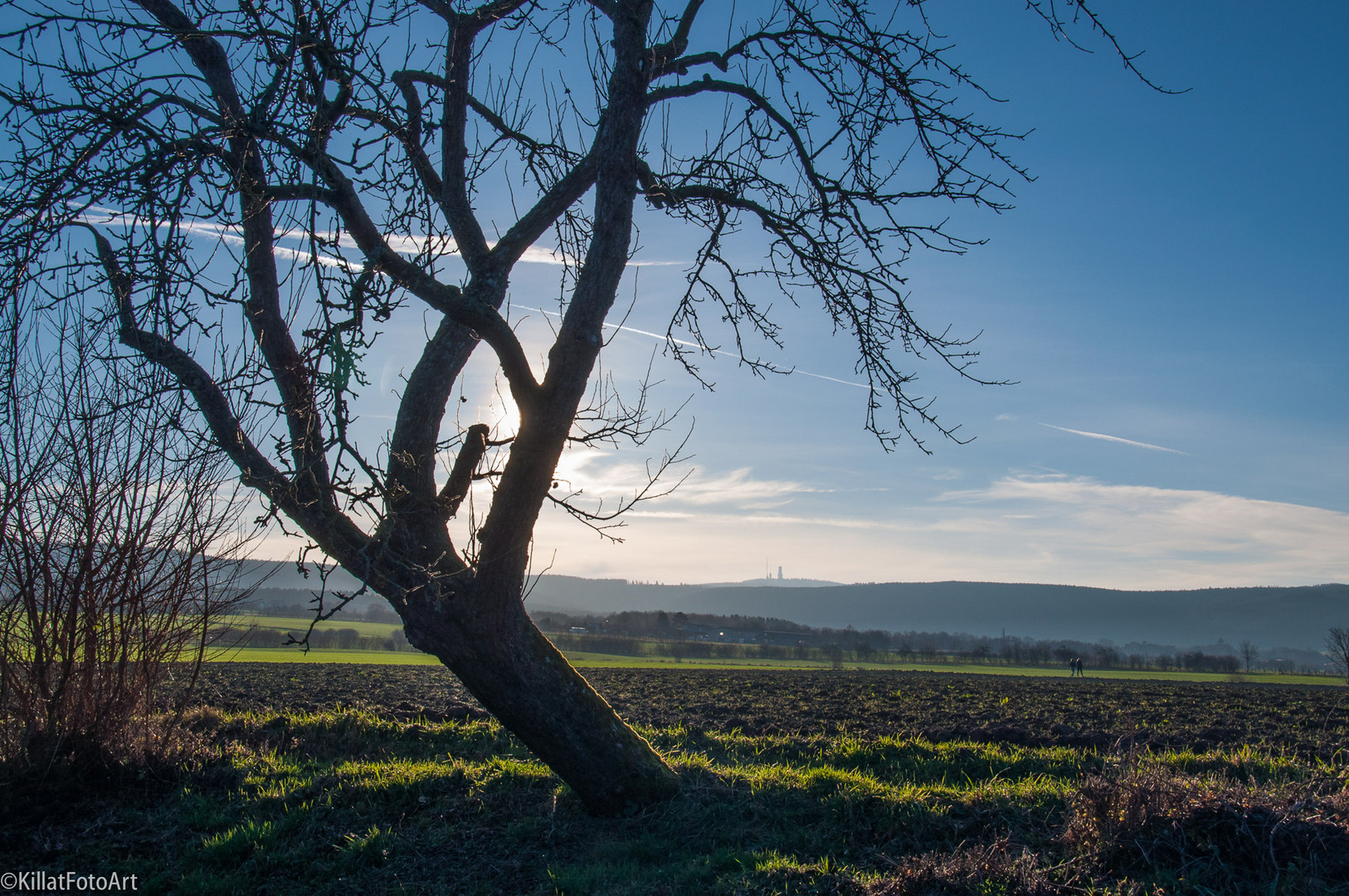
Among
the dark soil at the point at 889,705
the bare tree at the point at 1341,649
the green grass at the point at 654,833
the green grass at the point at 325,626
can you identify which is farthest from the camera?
the green grass at the point at 325,626

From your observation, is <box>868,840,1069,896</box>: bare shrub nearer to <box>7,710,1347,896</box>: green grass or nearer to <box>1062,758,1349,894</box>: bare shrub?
<box>7,710,1347,896</box>: green grass

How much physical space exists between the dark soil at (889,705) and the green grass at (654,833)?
13.3ft

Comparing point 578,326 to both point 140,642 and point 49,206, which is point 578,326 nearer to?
point 49,206

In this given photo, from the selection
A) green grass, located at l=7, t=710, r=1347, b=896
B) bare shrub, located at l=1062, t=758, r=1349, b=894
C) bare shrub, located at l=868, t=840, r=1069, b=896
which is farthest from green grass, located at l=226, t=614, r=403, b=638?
bare shrub, located at l=1062, t=758, r=1349, b=894

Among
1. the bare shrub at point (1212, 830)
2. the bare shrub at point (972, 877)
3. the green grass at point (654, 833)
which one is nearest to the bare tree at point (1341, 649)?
the green grass at point (654, 833)

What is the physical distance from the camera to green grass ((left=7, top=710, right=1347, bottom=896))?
150 inches

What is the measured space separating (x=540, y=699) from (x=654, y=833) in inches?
46.7

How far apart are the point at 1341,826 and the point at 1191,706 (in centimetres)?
2610

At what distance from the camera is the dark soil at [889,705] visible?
13.3 metres

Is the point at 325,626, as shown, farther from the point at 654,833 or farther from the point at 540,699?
the point at 654,833

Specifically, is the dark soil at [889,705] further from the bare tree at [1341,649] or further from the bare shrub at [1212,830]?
the bare tree at [1341,649]

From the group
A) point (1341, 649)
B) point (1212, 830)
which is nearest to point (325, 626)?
point (1212, 830)

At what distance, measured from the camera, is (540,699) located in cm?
511

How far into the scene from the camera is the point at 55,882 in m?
4.61
